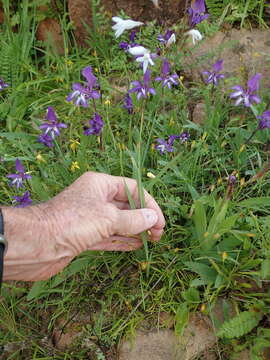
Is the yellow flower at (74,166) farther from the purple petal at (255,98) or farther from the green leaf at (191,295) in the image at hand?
the purple petal at (255,98)

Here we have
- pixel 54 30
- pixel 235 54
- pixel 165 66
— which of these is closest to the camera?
pixel 165 66

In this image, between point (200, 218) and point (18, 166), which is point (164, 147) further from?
point (18, 166)

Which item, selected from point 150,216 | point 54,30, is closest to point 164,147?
point 150,216

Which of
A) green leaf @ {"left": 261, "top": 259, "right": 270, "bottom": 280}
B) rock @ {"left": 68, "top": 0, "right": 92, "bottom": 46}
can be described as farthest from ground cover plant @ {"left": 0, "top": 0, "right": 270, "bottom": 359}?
rock @ {"left": 68, "top": 0, "right": 92, "bottom": 46}

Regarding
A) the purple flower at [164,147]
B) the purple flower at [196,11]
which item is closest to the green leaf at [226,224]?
the purple flower at [164,147]

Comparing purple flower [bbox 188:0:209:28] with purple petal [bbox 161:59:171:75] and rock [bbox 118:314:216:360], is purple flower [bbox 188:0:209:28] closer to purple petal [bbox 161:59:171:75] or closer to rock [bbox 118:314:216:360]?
purple petal [bbox 161:59:171:75]

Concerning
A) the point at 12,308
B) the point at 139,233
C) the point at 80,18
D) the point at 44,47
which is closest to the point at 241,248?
the point at 139,233
